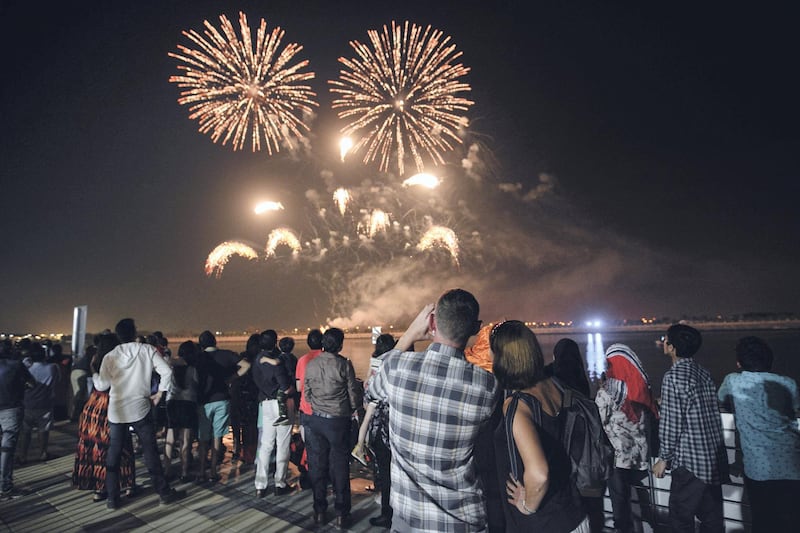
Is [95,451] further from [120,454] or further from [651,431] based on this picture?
[651,431]

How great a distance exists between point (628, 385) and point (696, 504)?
3.48 ft

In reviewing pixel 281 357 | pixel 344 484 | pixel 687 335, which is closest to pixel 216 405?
pixel 281 357

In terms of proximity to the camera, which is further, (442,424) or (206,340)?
(206,340)

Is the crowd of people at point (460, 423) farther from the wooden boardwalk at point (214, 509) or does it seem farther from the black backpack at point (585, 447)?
the wooden boardwalk at point (214, 509)

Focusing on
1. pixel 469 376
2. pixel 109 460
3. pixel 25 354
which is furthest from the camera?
pixel 25 354

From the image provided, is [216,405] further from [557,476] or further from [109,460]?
[557,476]

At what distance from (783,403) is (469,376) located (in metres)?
2.98

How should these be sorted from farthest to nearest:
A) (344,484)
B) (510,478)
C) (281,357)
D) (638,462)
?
(281,357), (344,484), (638,462), (510,478)

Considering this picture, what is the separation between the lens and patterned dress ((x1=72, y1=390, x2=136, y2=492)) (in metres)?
5.53

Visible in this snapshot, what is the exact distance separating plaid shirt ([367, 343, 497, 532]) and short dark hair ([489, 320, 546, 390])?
0.70 feet

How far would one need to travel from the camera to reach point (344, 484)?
4.51 m

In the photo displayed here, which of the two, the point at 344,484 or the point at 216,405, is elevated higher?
the point at 216,405

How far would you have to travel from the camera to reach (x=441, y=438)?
83.0 inches

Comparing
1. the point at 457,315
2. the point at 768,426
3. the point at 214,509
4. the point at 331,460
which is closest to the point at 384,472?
the point at 331,460
